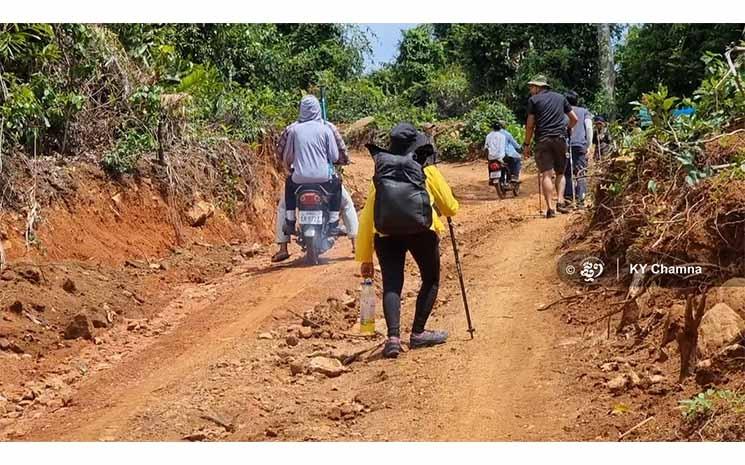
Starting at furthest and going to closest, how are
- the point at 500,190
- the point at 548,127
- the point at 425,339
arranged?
the point at 500,190 < the point at 548,127 < the point at 425,339

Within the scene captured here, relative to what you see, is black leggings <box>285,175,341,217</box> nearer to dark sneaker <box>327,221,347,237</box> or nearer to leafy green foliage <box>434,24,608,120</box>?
dark sneaker <box>327,221,347,237</box>

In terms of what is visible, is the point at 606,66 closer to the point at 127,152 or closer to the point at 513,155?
the point at 513,155

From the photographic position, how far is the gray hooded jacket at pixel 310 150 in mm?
8047

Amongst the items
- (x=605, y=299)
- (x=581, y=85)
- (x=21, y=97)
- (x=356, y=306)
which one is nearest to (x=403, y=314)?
(x=356, y=306)

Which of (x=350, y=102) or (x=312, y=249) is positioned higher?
(x=350, y=102)

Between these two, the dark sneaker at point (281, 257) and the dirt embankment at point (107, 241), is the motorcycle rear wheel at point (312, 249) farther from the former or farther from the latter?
the dirt embankment at point (107, 241)

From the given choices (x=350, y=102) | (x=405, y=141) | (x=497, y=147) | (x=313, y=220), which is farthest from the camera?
(x=350, y=102)

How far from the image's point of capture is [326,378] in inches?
224

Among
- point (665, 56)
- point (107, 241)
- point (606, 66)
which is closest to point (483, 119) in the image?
point (606, 66)

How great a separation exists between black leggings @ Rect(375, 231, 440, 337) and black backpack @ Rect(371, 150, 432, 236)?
0.49ft

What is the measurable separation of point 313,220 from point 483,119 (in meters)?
5.29

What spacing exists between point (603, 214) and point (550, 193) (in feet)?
6.37

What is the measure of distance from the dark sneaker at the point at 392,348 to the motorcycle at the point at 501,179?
480 centimetres

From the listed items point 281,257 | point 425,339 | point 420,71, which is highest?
point 420,71
